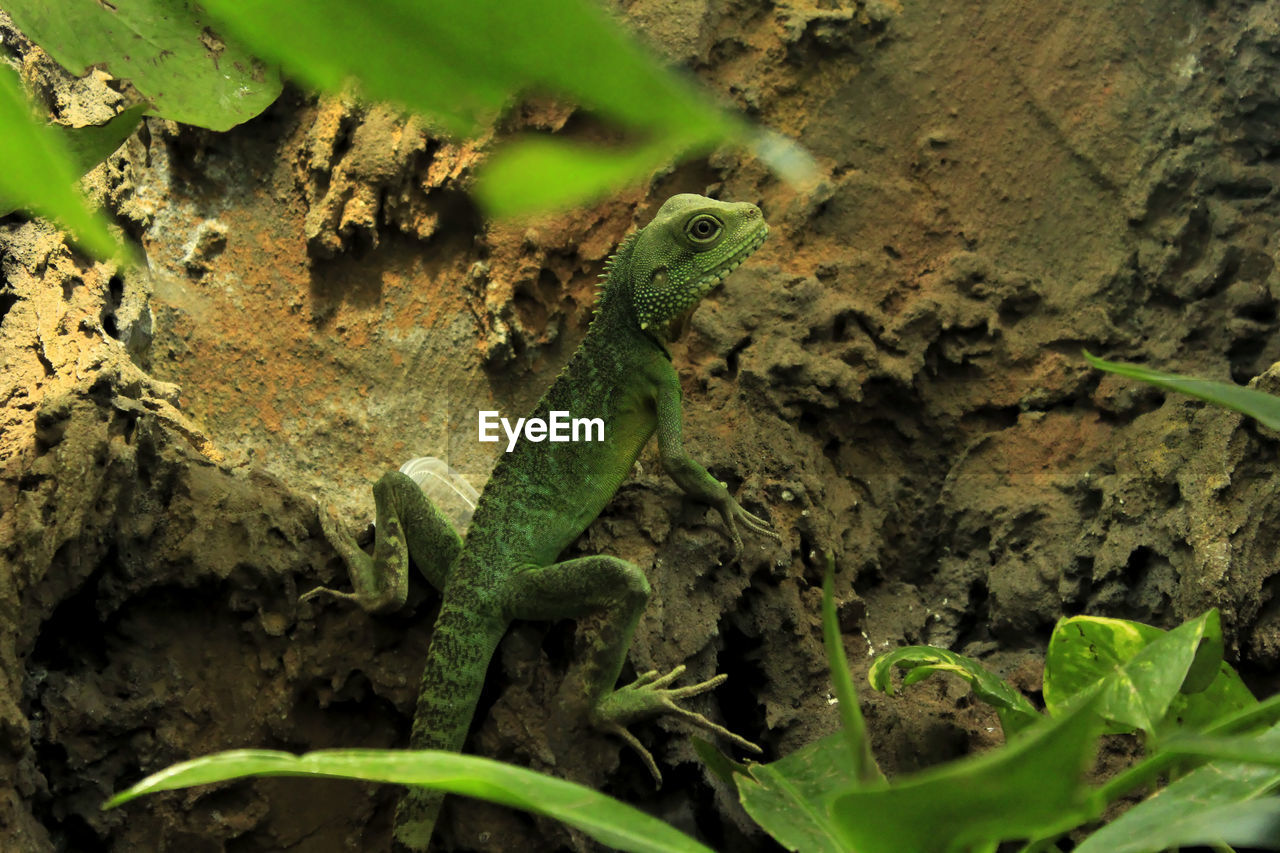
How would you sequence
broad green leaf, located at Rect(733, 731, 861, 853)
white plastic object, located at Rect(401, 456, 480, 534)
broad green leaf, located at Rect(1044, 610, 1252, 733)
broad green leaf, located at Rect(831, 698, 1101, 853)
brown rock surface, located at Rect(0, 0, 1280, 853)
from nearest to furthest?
broad green leaf, located at Rect(831, 698, 1101, 853) → broad green leaf, located at Rect(733, 731, 861, 853) → broad green leaf, located at Rect(1044, 610, 1252, 733) → brown rock surface, located at Rect(0, 0, 1280, 853) → white plastic object, located at Rect(401, 456, 480, 534)

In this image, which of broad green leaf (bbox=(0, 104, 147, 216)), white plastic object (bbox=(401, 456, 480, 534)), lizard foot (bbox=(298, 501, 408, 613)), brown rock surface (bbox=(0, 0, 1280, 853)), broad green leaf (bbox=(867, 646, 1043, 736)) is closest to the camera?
broad green leaf (bbox=(0, 104, 147, 216))

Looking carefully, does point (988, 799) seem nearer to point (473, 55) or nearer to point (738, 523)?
point (473, 55)

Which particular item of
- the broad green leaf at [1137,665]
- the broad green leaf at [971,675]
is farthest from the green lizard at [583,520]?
the broad green leaf at [1137,665]

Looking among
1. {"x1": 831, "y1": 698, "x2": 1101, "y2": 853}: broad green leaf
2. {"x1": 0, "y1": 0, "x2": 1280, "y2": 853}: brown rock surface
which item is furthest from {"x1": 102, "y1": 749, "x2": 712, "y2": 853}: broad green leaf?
{"x1": 0, "y1": 0, "x2": 1280, "y2": 853}: brown rock surface

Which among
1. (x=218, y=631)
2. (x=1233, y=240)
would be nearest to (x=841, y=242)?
(x=1233, y=240)

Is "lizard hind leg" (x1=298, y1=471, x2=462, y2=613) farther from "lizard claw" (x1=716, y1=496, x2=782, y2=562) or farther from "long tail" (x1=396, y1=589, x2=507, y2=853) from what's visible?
"lizard claw" (x1=716, y1=496, x2=782, y2=562)
